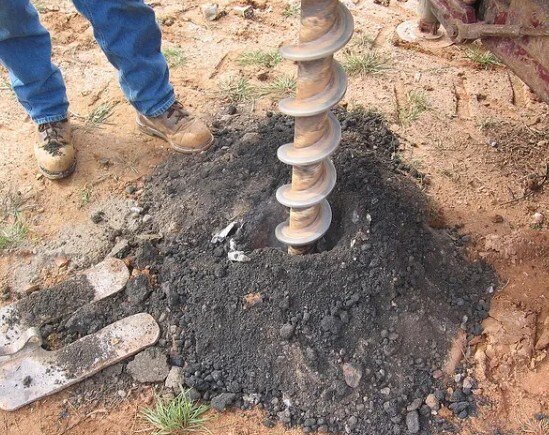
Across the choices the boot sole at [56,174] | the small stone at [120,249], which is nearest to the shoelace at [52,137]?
the boot sole at [56,174]

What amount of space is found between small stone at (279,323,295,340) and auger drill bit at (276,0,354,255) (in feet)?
1.21

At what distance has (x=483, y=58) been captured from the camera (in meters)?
4.28

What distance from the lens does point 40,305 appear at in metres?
2.88

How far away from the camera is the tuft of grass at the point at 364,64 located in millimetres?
4238

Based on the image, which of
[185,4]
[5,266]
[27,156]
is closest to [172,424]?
[5,266]

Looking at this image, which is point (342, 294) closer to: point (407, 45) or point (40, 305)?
point (40, 305)

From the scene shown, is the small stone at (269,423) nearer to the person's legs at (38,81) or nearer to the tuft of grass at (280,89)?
the person's legs at (38,81)

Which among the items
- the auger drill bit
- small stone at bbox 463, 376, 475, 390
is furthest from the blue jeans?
small stone at bbox 463, 376, 475, 390

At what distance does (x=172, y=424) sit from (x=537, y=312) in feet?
5.71

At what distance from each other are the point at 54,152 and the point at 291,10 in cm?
244

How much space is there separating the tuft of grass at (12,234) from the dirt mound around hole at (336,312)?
917 millimetres

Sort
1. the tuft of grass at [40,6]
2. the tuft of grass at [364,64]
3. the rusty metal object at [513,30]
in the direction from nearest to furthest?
the rusty metal object at [513,30]
the tuft of grass at [364,64]
the tuft of grass at [40,6]

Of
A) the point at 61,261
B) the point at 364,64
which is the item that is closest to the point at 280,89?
the point at 364,64

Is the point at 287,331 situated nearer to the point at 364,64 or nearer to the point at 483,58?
the point at 364,64
